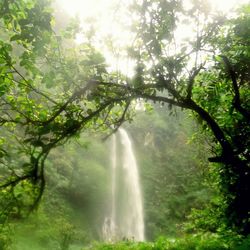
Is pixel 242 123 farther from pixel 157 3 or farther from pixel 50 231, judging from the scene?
pixel 50 231

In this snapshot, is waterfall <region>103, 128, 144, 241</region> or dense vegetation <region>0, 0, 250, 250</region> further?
waterfall <region>103, 128, 144, 241</region>

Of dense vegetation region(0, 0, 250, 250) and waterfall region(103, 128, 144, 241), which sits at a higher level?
waterfall region(103, 128, 144, 241)

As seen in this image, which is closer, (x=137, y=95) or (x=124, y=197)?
(x=137, y=95)

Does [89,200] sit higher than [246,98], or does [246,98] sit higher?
[89,200]

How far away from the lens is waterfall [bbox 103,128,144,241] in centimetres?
1968

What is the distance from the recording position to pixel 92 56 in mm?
3746

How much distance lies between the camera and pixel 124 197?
2245 cm

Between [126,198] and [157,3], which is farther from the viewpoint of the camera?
[126,198]

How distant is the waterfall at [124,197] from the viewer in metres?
19.7

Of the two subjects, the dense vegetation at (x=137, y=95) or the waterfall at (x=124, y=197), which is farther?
the waterfall at (x=124, y=197)

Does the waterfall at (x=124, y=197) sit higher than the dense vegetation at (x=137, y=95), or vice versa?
the waterfall at (x=124, y=197)

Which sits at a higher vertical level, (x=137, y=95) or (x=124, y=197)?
(x=124, y=197)

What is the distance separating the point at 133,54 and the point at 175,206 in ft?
65.7

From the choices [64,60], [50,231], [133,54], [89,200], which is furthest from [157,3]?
[89,200]
